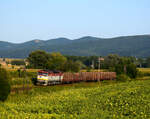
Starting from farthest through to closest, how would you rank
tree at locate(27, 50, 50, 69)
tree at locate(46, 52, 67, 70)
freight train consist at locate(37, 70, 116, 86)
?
1. tree at locate(27, 50, 50, 69)
2. tree at locate(46, 52, 67, 70)
3. freight train consist at locate(37, 70, 116, 86)

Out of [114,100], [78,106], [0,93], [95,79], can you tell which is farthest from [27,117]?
[95,79]

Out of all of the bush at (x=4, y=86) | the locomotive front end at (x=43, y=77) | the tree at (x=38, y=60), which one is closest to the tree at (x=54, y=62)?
the tree at (x=38, y=60)

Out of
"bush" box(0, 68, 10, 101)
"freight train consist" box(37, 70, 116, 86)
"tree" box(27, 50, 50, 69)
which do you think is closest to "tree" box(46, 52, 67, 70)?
"tree" box(27, 50, 50, 69)

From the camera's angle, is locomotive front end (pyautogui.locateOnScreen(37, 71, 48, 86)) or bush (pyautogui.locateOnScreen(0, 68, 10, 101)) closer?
bush (pyautogui.locateOnScreen(0, 68, 10, 101))

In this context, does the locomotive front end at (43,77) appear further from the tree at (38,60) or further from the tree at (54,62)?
the tree at (38,60)

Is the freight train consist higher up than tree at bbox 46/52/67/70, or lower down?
lower down

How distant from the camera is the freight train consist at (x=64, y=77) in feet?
222

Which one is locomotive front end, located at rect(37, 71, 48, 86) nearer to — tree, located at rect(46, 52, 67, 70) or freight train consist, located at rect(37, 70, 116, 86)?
freight train consist, located at rect(37, 70, 116, 86)

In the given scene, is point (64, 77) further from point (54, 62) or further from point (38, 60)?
point (38, 60)

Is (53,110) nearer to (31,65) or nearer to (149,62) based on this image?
(31,65)

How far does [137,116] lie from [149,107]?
4019 mm

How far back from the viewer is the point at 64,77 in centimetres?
7625

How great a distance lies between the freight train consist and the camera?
6775cm

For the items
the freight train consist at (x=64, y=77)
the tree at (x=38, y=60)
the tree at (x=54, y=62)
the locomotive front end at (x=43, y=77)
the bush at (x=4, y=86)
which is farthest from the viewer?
the tree at (x=38, y=60)
